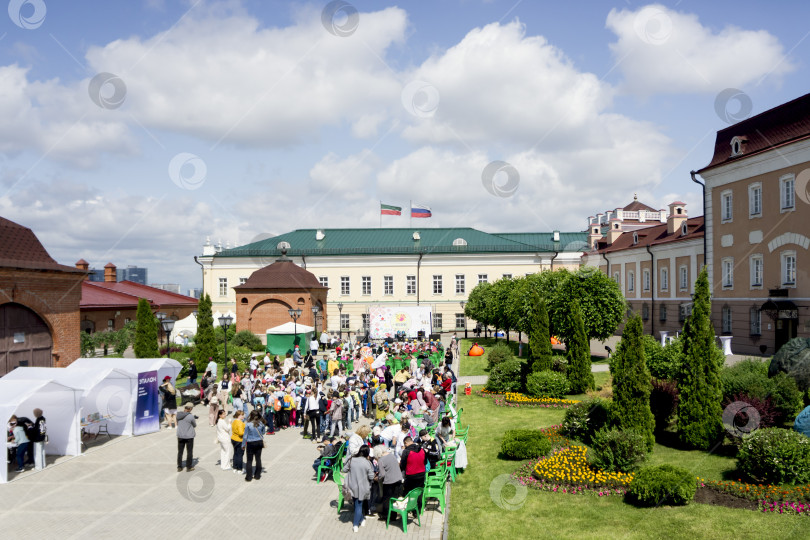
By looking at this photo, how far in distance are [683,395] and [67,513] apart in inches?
567

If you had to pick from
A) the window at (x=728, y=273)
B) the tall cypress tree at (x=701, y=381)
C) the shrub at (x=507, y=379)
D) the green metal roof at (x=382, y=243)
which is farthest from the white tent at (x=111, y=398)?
the green metal roof at (x=382, y=243)

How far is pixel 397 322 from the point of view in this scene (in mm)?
45781

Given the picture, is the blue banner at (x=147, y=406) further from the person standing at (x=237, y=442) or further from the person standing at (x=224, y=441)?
the person standing at (x=237, y=442)

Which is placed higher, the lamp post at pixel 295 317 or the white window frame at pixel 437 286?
the white window frame at pixel 437 286

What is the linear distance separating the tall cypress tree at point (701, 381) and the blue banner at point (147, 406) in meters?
15.7

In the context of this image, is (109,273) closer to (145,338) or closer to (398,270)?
(398,270)

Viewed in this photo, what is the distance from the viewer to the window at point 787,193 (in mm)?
29562

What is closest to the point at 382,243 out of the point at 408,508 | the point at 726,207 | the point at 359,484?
the point at 726,207

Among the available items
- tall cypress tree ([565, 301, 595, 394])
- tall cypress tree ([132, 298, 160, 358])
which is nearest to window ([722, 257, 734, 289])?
tall cypress tree ([565, 301, 595, 394])

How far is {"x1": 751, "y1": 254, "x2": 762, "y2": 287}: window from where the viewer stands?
32312 mm

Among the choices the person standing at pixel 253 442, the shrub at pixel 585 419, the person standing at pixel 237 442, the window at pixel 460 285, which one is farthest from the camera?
the window at pixel 460 285

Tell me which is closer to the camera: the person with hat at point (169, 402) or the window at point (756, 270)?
the person with hat at point (169, 402)

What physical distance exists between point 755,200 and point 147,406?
31.2 metres

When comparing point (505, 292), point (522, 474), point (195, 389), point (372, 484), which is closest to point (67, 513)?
point (372, 484)
